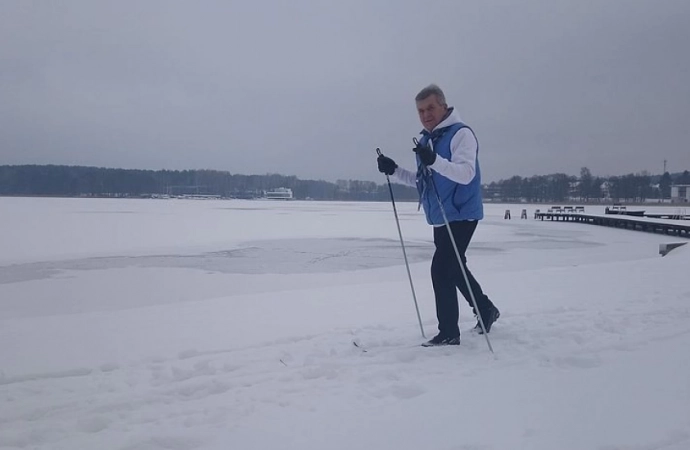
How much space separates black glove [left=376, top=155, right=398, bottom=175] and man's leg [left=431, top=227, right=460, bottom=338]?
55cm

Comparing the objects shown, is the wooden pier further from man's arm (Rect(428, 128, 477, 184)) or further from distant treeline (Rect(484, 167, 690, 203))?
distant treeline (Rect(484, 167, 690, 203))

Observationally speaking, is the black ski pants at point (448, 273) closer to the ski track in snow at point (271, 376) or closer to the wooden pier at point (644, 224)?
the ski track in snow at point (271, 376)

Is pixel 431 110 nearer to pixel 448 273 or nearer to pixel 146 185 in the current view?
pixel 448 273

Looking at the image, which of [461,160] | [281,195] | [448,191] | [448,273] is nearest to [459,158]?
[461,160]

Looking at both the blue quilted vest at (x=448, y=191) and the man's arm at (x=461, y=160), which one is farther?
the blue quilted vest at (x=448, y=191)

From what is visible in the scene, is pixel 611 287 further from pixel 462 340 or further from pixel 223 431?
pixel 223 431

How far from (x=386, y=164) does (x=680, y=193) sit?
356ft

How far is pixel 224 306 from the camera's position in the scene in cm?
554

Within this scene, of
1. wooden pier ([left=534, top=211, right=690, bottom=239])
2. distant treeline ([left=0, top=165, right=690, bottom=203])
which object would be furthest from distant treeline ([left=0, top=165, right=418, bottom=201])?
wooden pier ([left=534, top=211, right=690, bottom=239])

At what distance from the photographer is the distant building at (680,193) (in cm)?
9075

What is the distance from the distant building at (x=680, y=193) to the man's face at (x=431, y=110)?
103 metres

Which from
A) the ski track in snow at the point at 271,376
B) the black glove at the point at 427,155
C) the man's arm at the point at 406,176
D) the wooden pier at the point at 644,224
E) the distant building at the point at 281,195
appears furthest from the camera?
the distant building at the point at 281,195

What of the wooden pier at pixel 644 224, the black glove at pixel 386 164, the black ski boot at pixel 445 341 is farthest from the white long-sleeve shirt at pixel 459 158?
the wooden pier at pixel 644 224

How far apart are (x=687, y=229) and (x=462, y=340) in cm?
2371
